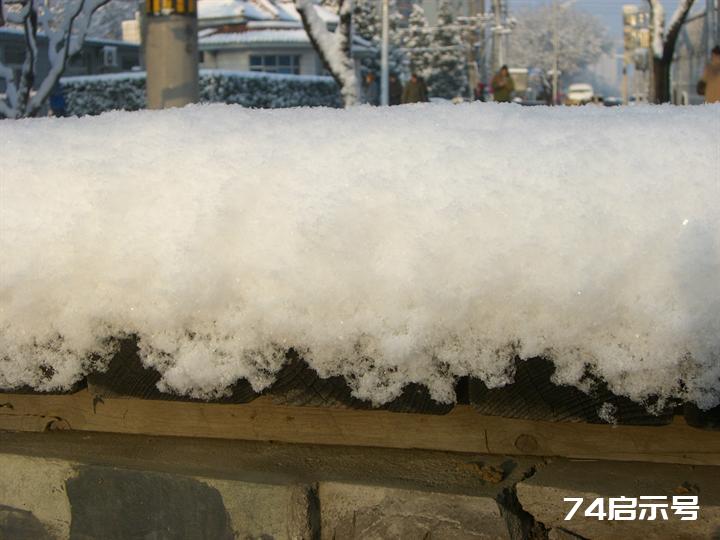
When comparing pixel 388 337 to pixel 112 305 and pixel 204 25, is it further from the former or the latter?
pixel 204 25

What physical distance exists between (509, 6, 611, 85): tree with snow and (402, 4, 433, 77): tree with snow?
53862 mm

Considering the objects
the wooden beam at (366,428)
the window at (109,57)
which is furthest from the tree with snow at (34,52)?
the window at (109,57)

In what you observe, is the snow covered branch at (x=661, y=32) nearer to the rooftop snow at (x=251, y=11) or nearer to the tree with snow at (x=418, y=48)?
the rooftop snow at (x=251, y=11)

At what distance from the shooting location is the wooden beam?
1488 mm

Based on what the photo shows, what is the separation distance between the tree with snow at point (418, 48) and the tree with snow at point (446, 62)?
281 millimetres

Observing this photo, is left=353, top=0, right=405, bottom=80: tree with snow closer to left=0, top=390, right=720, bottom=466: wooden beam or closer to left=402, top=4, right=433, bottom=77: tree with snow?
left=402, top=4, right=433, bottom=77: tree with snow

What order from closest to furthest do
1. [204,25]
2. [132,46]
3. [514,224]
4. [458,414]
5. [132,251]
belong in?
1. [514,224]
2. [132,251]
3. [458,414]
4. [204,25]
5. [132,46]

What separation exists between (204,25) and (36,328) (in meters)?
36.1

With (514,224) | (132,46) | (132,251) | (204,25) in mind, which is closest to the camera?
(514,224)

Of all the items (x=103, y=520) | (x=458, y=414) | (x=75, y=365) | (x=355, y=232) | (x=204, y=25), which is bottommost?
(x=103, y=520)

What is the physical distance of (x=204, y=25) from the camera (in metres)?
36.0

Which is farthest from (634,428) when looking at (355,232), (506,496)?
(355,232)

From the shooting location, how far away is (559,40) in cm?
10112

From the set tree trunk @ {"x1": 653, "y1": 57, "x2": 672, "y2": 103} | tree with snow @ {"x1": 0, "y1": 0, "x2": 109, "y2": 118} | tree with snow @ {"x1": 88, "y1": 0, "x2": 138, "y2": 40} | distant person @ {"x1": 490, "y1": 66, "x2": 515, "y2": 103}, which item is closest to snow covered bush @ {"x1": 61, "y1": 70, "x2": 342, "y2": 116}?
distant person @ {"x1": 490, "y1": 66, "x2": 515, "y2": 103}
